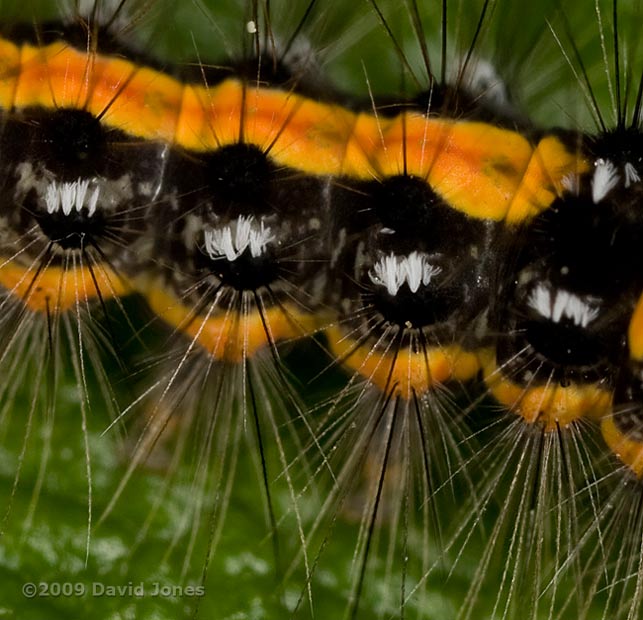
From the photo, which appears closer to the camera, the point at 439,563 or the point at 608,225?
the point at 608,225

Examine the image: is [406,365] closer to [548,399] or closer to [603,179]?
[548,399]

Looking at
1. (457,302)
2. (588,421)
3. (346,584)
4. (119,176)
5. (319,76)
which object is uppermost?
(319,76)

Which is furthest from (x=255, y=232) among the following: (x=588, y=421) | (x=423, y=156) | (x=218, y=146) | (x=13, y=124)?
(x=588, y=421)

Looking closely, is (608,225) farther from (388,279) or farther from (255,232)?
(255,232)

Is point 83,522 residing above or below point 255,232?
below

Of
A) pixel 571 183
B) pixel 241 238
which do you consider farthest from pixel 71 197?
pixel 571 183

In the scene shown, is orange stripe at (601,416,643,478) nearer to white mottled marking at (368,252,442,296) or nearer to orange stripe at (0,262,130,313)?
white mottled marking at (368,252,442,296)

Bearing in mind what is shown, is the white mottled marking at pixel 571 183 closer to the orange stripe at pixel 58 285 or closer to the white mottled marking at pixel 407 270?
the white mottled marking at pixel 407 270

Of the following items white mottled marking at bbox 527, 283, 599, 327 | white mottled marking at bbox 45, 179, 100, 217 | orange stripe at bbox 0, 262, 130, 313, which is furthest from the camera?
orange stripe at bbox 0, 262, 130, 313

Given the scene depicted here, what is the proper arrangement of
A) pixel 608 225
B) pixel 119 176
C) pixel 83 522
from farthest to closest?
pixel 83 522 → pixel 119 176 → pixel 608 225

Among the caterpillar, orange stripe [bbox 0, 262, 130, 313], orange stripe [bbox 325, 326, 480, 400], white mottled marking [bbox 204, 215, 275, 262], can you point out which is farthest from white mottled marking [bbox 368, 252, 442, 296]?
orange stripe [bbox 0, 262, 130, 313]
